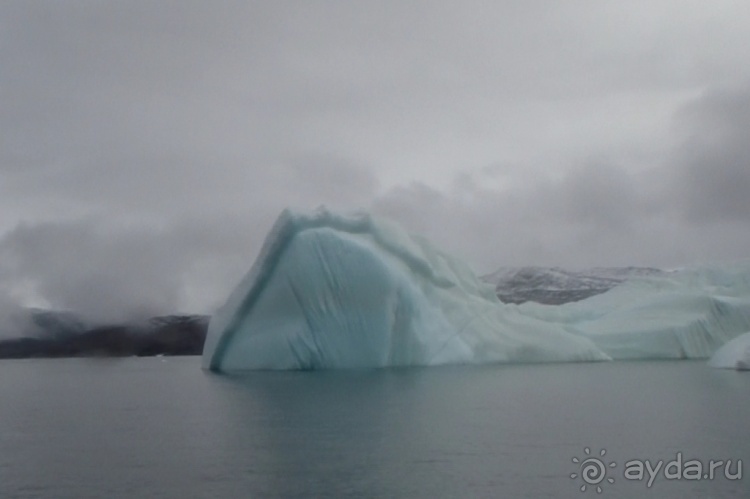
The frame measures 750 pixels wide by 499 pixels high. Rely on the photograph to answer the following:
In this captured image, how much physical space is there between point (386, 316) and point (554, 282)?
151ft

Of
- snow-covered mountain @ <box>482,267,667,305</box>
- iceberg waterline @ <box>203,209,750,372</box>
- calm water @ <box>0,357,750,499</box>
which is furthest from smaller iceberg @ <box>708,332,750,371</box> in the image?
snow-covered mountain @ <box>482,267,667,305</box>

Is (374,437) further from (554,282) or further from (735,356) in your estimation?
(554,282)

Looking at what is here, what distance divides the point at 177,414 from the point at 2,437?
3038 millimetres

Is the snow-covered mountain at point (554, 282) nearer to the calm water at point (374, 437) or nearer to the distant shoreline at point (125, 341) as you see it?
the distant shoreline at point (125, 341)

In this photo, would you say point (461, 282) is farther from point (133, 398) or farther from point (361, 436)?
point (361, 436)

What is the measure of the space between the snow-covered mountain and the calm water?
4308 cm

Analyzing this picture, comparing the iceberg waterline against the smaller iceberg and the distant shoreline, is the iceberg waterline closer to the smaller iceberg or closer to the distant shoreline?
the smaller iceberg

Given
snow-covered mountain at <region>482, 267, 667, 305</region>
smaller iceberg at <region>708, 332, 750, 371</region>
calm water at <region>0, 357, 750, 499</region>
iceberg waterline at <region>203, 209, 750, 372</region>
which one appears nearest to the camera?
calm water at <region>0, 357, 750, 499</region>

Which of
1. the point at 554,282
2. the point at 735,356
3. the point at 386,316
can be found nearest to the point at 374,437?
the point at 386,316

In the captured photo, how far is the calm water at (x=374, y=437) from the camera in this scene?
27.6 ft

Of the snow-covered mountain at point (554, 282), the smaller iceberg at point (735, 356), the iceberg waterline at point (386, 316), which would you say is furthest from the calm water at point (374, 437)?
the snow-covered mountain at point (554, 282)

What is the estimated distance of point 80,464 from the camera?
996cm

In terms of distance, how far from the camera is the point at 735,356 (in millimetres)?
22234

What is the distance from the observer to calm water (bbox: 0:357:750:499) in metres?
8.41
